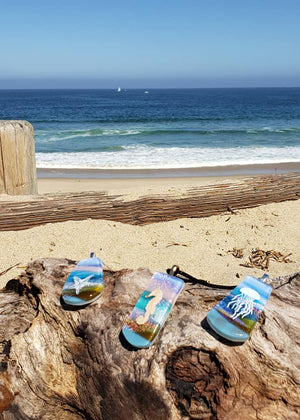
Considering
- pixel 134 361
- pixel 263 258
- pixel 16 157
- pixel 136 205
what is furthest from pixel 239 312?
pixel 16 157

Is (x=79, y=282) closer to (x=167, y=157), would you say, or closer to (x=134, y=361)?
(x=134, y=361)

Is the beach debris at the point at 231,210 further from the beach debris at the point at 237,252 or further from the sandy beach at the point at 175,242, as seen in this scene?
the beach debris at the point at 237,252

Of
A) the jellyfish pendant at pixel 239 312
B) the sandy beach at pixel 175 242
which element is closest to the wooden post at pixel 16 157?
the sandy beach at pixel 175 242

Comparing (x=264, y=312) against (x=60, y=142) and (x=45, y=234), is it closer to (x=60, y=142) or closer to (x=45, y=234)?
(x=45, y=234)

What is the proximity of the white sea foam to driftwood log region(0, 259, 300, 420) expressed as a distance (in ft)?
33.3

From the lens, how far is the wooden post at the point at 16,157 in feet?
12.4

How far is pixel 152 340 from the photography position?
1631 millimetres

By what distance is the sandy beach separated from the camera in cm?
350

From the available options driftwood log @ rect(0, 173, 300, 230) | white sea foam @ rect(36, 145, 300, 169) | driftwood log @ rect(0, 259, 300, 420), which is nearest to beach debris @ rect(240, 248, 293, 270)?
driftwood log @ rect(0, 173, 300, 230)

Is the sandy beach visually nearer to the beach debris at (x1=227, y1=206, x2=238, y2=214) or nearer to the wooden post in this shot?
the beach debris at (x1=227, y1=206, x2=238, y2=214)

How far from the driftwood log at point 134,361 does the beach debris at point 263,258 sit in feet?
4.79

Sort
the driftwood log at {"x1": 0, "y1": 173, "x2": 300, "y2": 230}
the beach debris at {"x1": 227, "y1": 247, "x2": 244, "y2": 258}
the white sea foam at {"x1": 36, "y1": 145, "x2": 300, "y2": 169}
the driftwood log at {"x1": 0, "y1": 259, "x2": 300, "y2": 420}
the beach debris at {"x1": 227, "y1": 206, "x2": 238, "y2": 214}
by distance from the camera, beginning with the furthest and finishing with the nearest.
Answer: the white sea foam at {"x1": 36, "y1": 145, "x2": 300, "y2": 169}, the beach debris at {"x1": 227, "y1": 206, "x2": 238, "y2": 214}, the driftwood log at {"x1": 0, "y1": 173, "x2": 300, "y2": 230}, the beach debris at {"x1": 227, "y1": 247, "x2": 244, "y2": 258}, the driftwood log at {"x1": 0, "y1": 259, "x2": 300, "y2": 420}

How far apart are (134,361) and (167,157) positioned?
12.3 metres

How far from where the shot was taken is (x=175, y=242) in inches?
151
